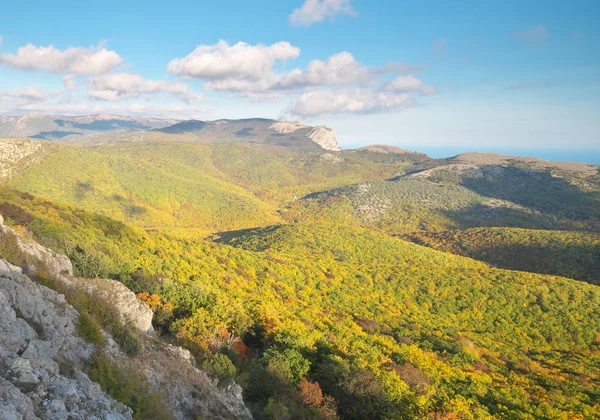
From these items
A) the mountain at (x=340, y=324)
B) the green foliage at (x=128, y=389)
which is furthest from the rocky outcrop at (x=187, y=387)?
the green foliage at (x=128, y=389)

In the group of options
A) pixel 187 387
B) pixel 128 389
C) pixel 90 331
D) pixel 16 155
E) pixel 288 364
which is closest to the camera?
pixel 128 389

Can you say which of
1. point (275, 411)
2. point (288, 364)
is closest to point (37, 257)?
point (275, 411)

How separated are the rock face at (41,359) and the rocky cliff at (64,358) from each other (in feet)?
0.08

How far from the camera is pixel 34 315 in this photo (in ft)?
43.9

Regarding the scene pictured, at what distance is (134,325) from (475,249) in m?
137

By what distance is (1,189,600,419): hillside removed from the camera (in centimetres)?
2497

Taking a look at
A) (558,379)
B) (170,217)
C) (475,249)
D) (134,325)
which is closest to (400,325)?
(558,379)

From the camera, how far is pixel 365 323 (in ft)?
153

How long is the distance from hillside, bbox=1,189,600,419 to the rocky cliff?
3.35 meters

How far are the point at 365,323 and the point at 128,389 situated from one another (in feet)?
126

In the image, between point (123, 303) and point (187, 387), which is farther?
point (123, 303)

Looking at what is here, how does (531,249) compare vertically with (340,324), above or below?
below

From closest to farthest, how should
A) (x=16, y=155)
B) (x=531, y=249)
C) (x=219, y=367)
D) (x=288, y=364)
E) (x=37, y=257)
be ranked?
(x=219, y=367), (x=37, y=257), (x=288, y=364), (x=531, y=249), (x=16, y=155)

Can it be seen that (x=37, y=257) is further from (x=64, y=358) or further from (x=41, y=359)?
(x=41, y=359)
